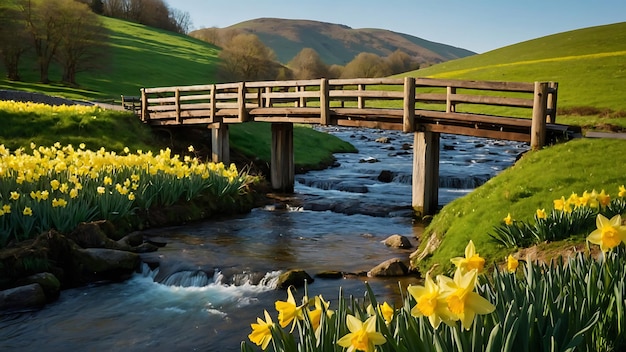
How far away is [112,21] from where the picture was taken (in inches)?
4247

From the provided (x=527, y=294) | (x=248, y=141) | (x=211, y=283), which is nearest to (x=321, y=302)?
(x=527, y=294)

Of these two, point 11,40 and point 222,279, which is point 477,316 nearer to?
point 222,279

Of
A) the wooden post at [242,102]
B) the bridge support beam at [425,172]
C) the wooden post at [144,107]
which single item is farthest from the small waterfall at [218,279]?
the wooden post at [144,107]

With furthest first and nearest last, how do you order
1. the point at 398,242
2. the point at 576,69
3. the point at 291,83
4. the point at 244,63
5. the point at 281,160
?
the point at 244,63 < the point at 576,69 < the point at 281,160 < the point at 291,83 < the point at 398,242

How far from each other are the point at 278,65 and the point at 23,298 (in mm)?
85425

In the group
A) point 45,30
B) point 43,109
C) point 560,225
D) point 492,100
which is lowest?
point 560,225

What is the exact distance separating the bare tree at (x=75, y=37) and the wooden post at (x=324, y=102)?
154 feet

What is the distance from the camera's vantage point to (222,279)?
11.5 meters

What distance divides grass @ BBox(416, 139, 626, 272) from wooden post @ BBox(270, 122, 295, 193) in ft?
31.8

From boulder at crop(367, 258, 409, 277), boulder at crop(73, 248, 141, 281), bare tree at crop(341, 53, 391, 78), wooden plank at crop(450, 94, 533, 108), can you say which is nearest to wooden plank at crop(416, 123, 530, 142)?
wooden plank at crop(450, 94, 533, 108)

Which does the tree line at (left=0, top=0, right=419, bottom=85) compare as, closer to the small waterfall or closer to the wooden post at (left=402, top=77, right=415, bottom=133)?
the wooden post at (left=402, top=77, right=415, bottom=133)

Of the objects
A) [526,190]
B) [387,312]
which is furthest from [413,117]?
[387,312]

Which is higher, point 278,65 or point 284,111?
point 278,65

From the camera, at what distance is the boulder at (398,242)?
13.8m
